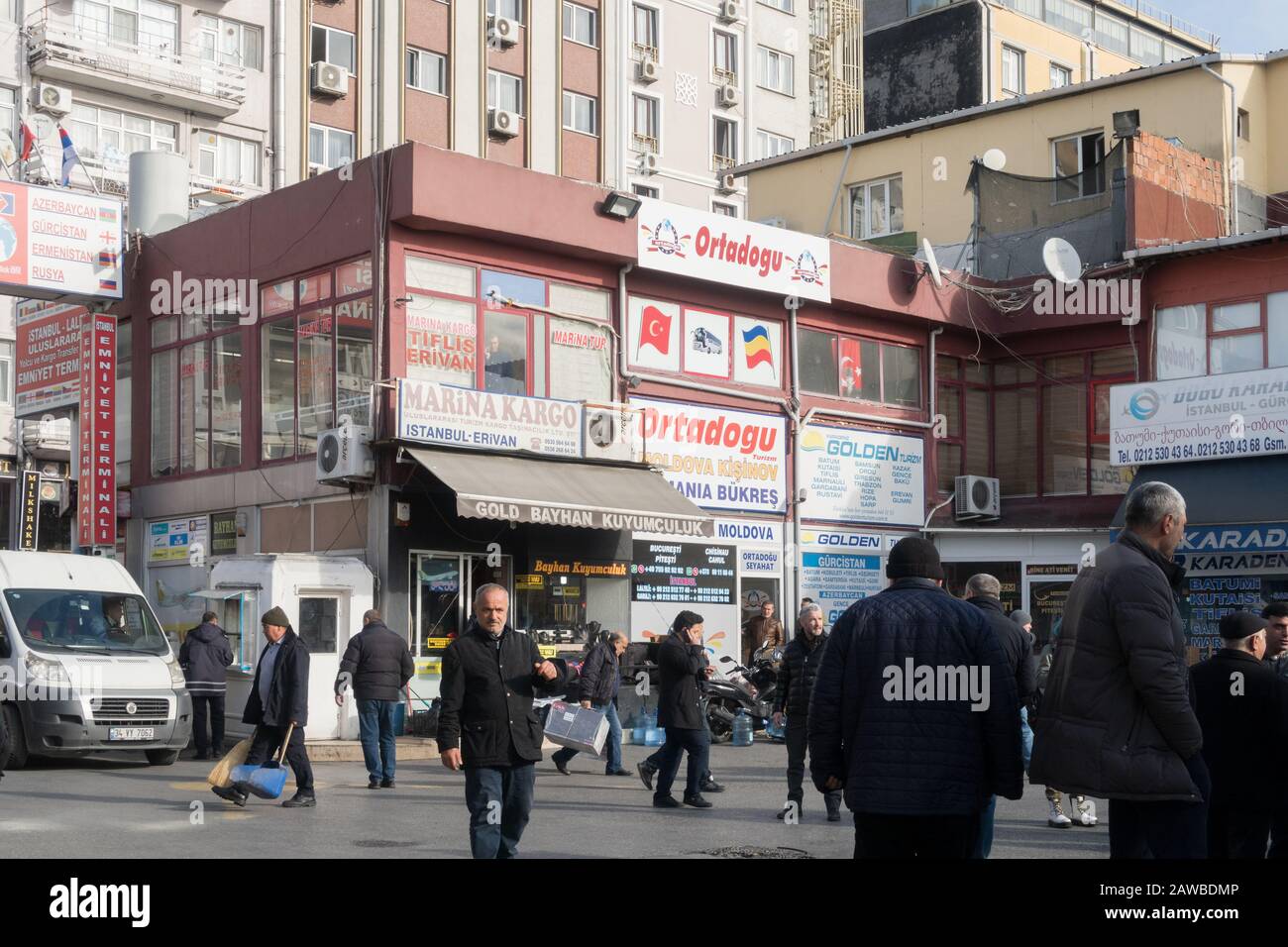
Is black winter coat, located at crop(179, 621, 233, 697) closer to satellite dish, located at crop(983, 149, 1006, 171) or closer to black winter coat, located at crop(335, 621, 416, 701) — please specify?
black winter coat, located at crop(335, 621, 416, 701)

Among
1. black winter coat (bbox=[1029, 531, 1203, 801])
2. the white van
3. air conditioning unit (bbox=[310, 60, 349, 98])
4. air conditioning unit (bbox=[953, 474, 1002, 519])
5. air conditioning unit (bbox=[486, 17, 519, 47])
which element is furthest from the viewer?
air conditioning unit (bbox=[486, 17, 519, 47])

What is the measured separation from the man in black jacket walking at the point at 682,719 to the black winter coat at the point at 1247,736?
23.3 ft

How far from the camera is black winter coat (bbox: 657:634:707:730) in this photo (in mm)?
14297

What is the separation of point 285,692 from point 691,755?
3.64 m

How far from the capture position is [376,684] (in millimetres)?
15578

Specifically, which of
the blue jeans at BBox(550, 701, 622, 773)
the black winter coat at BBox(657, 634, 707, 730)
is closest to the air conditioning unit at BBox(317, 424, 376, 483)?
the blue jeans at BBox(550, 701, 622, 773)

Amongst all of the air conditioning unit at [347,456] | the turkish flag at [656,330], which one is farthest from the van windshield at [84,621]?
the turkish flag at [656,330]

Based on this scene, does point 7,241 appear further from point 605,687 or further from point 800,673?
point 800,673

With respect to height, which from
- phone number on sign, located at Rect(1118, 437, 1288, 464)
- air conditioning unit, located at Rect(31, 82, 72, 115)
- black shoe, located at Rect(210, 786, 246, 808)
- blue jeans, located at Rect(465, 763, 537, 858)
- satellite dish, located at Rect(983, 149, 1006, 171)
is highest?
air conditioning unit, located at Rect(31, 82, 72, 115)

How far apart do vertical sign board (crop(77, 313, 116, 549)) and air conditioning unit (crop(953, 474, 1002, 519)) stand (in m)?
14.2

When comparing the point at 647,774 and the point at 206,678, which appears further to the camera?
the point at 206,678

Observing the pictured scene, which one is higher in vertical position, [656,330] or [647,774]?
[656,330]

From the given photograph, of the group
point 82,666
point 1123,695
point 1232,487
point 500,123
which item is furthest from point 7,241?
point 500,123

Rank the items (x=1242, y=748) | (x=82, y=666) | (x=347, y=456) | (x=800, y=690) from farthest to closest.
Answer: (x=347, y=456) < (x=82, y=666) < (x=800, y=690) < (x=1242, y=748)
